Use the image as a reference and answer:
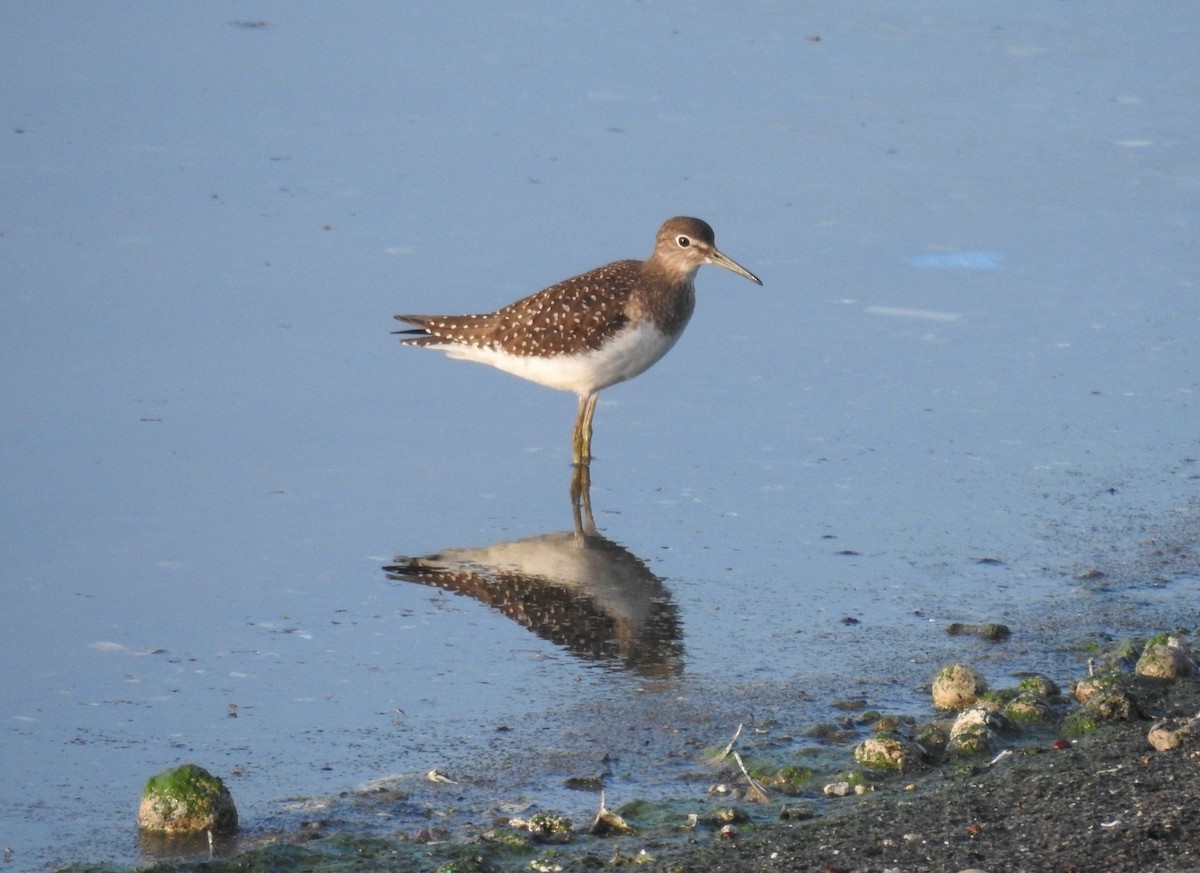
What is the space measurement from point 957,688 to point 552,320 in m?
3.50

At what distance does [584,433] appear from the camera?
346 inches

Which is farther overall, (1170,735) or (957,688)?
(957,688)

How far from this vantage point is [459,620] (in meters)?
7.04

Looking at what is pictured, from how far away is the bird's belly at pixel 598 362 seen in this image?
8930 mm

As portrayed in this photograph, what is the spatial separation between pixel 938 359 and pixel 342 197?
3.79 metres

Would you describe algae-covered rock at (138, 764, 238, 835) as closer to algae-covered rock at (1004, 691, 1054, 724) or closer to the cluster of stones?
the cluster of stones

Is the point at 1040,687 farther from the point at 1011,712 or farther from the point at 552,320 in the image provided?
the point at 552,320

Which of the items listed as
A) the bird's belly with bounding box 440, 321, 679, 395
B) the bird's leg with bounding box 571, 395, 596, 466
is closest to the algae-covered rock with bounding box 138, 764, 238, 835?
the bird's leg with bounding box 571, 395, 596, 466

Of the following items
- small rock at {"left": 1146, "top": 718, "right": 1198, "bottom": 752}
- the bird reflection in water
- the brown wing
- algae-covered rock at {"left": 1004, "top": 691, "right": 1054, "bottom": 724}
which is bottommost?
the bird reflection in water

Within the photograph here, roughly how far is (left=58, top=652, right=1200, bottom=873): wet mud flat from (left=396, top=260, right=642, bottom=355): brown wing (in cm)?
382

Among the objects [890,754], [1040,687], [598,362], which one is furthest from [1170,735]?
[598,362]

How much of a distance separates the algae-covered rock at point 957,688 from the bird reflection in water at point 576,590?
948 millimetres

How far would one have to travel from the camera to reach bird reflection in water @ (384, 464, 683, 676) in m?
6.78

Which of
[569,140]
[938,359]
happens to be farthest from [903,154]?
[938,359]
